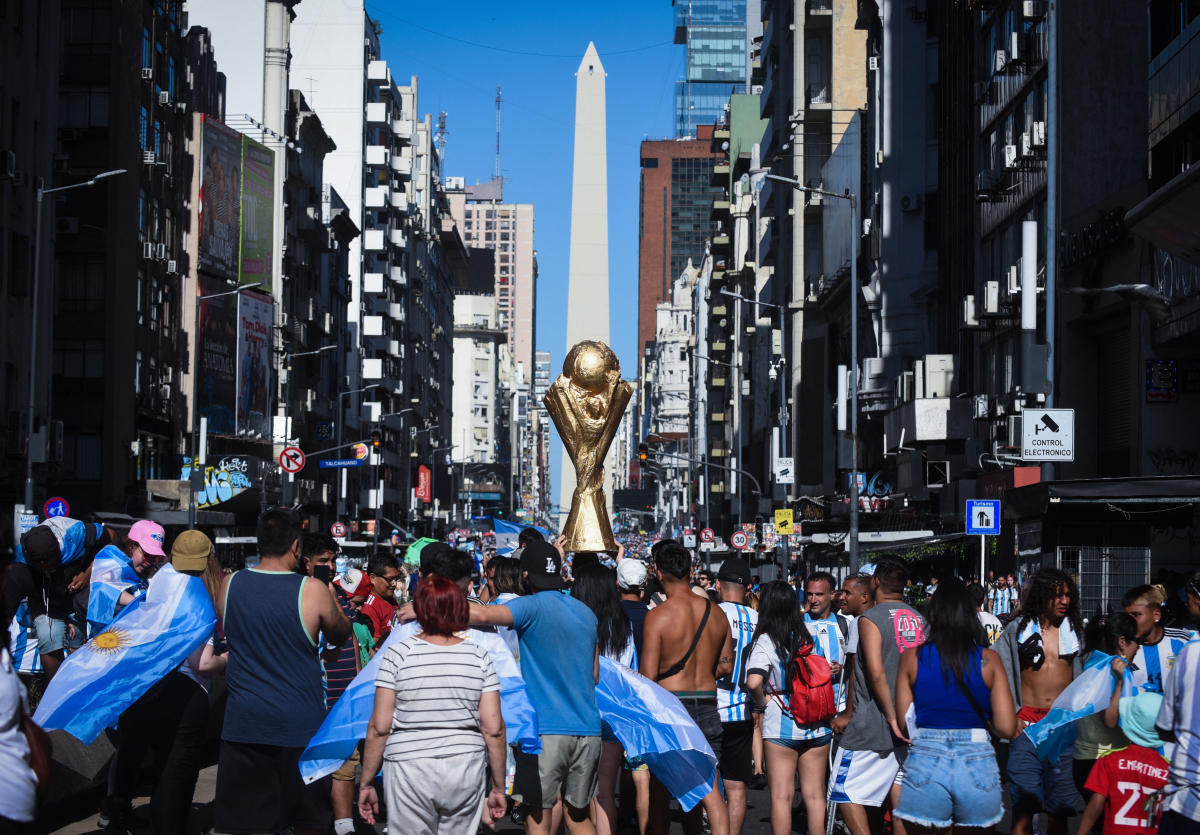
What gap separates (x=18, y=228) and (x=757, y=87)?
86267 mm

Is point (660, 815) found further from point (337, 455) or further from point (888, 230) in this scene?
point (337, 455)

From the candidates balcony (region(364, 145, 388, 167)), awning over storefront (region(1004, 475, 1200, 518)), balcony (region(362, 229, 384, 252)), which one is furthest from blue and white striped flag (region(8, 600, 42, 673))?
balcony (region(364, 145, 388, 167))

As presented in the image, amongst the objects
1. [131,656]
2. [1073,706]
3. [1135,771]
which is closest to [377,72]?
[131,656]

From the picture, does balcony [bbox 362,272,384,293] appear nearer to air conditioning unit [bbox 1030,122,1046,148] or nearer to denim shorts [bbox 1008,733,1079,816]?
air conditioning unit [bbox 1030,122,1046,148]

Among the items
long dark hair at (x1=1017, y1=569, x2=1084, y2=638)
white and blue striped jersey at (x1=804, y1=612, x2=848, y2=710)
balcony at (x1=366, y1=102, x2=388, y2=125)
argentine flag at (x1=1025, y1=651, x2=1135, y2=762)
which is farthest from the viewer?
balcony at (x1=366, y1=102, x2=388, y2=125)

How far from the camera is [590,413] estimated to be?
2239cm

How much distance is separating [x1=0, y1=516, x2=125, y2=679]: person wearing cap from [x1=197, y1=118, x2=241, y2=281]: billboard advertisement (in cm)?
4614

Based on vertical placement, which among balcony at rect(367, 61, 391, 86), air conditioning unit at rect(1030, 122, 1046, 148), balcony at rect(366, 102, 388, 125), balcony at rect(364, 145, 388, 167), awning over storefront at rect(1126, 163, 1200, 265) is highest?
balcony at rect(367, 61, 391, 86)

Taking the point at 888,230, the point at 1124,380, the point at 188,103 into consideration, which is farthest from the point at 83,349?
the point at 1124,380

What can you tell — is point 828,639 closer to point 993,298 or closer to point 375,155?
point 993,298

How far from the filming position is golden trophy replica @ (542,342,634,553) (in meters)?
22.3

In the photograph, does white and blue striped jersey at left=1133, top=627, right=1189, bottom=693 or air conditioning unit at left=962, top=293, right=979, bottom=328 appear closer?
white and blue striped jersey at left=1133, top=627, right=1189, bottom=693

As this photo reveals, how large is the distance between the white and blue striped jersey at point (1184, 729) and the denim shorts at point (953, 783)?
1716mm

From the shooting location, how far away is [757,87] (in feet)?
397
